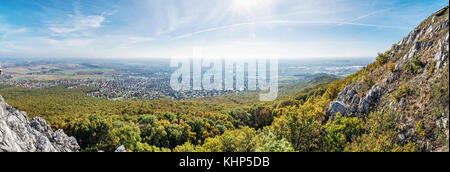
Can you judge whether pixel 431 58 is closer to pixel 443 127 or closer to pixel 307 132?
pixel 443 127

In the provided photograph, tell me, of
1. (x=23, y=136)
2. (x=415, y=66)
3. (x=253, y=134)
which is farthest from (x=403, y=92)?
(x=23, y=136)

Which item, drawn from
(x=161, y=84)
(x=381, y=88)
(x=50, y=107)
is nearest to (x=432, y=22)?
(x=381, y=88)

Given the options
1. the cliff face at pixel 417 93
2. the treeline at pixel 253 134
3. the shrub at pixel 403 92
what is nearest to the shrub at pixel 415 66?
the cliff face at pixel 417 93

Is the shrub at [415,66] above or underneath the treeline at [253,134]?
above

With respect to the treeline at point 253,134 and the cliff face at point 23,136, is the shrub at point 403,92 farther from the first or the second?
the cliff face at point 23,136

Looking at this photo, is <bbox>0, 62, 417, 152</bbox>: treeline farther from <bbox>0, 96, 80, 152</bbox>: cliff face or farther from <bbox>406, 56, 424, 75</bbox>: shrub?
<bbox>406, 56, 424, 75</bbox>: shrub

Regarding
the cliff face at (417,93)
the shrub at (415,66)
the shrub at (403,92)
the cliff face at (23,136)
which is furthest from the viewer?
the shrub at (415,66)
